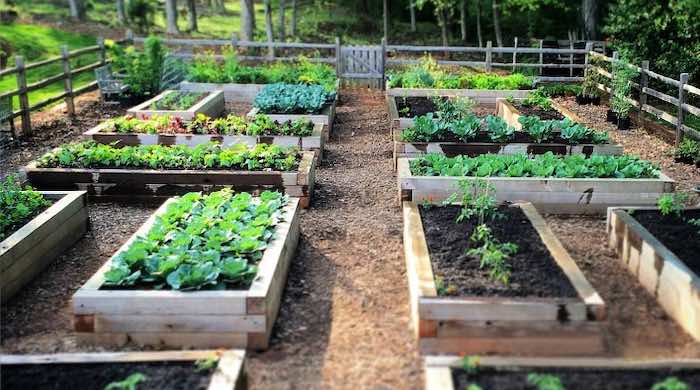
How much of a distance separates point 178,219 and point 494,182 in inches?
123

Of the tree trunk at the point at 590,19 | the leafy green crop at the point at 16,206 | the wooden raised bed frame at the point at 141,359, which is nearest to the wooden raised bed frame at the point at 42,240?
the leafy green crop at the point at 16,206

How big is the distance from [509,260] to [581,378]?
1672 millimetres

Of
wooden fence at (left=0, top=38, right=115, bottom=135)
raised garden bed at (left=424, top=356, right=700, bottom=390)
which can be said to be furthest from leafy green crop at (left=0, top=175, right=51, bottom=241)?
wooden fence at (left=0, top=38, right=115, bottom=135)

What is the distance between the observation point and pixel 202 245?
18.4 ft

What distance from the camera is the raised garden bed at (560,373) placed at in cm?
373

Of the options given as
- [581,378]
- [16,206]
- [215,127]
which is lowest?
[581,378]

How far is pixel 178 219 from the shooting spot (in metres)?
6.15

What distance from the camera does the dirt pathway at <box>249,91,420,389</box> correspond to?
175 inches

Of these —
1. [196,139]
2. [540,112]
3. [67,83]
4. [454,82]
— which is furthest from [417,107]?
[67,83]

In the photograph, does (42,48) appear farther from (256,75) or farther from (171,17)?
(256,75)

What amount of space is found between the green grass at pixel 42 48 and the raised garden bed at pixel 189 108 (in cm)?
395

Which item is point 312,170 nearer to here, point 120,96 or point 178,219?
point 178,219

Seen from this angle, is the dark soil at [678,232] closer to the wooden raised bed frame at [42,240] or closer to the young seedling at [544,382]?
the young seedling at [544,382]

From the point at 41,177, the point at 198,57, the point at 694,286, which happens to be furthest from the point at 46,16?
the point at 694,286
